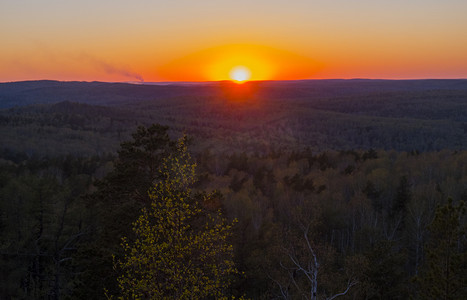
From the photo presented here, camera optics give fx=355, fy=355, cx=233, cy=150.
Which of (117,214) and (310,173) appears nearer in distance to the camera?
(117,214)

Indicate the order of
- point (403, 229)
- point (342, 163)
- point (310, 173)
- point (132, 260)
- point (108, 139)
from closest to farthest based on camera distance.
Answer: point (132, 260), point (403, 229), point (310, 173), point (342, 163), point (108, 139)

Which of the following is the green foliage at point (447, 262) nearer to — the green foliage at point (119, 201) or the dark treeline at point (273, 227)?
the dark treeline at point (273, 227)

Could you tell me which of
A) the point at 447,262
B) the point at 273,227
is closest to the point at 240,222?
the point at 273,227

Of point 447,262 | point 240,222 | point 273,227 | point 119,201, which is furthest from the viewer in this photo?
point 273,227

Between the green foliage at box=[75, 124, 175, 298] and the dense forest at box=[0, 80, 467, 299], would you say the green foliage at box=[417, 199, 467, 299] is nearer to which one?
the dense forest at box=[0, 80, 467, 299]

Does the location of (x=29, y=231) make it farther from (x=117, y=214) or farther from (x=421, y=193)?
(x=421, y=193)

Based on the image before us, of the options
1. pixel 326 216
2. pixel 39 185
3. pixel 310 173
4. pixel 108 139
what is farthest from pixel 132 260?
pixel 108 139

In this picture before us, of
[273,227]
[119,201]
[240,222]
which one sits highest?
[119,201]

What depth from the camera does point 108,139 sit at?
5384 inches

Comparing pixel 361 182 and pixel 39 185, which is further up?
pixel 39 185

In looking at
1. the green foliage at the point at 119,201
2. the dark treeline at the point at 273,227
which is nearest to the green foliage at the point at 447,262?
the dark treeline at the point at 273,227

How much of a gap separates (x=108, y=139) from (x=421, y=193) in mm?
116384

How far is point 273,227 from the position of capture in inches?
1406

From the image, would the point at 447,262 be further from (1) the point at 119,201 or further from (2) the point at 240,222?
(2) the point at 240,222
